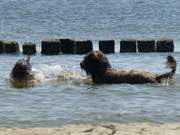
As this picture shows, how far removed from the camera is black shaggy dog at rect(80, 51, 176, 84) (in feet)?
51.8

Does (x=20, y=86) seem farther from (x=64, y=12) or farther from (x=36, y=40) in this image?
(x=64, y=12)

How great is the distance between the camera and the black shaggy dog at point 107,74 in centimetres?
1580

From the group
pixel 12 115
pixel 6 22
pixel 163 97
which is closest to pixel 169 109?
pixel 163 97

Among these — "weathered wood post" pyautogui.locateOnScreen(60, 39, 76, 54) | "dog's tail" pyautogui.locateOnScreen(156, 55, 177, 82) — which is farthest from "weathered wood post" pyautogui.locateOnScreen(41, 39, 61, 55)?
"dog's tail" pyautogui.locateOnScreen(156, 55, 177, 82)

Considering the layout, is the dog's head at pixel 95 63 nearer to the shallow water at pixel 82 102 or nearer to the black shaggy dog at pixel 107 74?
the black shaggy dog at pixel 107 74

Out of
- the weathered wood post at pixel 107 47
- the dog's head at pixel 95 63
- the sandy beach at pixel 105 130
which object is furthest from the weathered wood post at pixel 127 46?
the sandy beach at pixel 105 130

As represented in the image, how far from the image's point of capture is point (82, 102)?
13.6 meters

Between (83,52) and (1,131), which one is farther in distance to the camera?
(83,52)

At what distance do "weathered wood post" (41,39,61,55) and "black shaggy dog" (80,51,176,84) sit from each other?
7155 millimetres

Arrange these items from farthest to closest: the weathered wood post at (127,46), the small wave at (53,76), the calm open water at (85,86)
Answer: the weathered wood post at (127,46) → the small wave at (53,76) → the calm open water at (85,86)

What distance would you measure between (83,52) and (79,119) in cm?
1159

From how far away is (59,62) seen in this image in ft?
68.6

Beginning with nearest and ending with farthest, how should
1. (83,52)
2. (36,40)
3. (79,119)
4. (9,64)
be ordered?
(79,119) < (9,64) < (83,52) < (36,40)

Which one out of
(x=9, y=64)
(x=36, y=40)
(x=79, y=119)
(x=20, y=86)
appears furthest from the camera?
(x=36, y=40)
